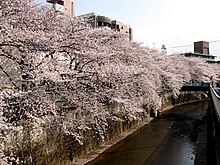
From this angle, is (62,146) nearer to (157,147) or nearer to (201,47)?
(157,147)

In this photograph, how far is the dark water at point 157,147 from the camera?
1483 centimetres

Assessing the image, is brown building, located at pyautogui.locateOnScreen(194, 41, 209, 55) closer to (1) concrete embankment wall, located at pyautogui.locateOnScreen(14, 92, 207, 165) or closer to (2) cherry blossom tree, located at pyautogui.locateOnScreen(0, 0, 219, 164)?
(1) concrete embankment wall, located at pyautogui.locateOnScreen(14, 92, 207, 165)

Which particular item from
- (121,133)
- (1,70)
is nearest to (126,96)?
(121,133)

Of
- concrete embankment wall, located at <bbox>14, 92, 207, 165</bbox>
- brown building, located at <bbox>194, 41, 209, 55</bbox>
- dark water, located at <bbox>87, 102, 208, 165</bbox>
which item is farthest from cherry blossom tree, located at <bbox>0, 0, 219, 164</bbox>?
brown building, located at <bbox>194, 41, 209, 55</bbox>

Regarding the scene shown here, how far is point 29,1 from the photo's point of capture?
414 inches

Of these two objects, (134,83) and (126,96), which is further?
(134,83)

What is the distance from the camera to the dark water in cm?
1483

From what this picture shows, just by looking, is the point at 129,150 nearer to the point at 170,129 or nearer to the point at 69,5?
the point at 170,129

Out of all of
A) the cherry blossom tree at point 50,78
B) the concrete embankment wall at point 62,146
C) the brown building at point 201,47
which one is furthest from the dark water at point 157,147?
the brown building at point 201,47

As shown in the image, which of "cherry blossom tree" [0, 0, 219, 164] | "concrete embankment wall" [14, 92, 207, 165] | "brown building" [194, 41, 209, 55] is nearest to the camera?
"cherry blossom tree" [0, 0, 219, 164]

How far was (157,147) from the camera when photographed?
692 inches

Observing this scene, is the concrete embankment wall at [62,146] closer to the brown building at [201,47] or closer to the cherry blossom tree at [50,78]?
the cherry blossom tree at [50,78]

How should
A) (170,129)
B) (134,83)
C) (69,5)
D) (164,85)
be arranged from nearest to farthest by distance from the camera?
(134,83), (170,129), (164,85), (69,5)

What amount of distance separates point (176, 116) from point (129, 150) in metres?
15.4
